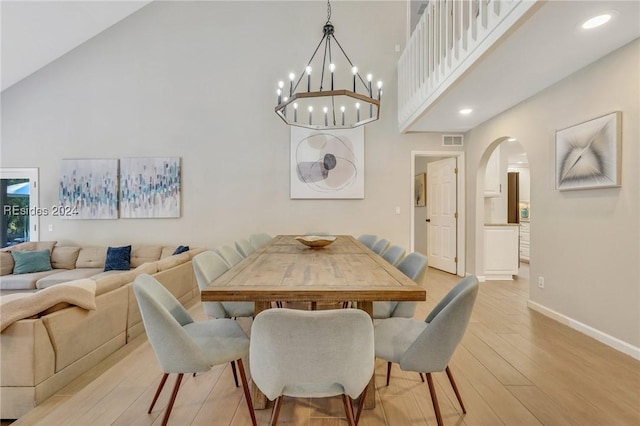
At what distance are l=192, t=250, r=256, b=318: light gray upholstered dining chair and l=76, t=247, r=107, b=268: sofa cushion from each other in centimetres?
331

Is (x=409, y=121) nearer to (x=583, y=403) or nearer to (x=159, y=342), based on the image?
(x=583, y=403)

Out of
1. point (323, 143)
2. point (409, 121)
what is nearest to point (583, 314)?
point (409, 121)

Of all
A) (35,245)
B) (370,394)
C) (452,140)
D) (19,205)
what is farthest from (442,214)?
(19,205)

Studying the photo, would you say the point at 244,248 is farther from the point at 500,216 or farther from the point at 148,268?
the point at 500,216

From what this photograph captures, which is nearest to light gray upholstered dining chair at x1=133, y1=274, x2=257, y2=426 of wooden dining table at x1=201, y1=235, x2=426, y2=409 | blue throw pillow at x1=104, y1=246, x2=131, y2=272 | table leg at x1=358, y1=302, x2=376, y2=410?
wooden dining table at x1=201, y1=235, x2=426, y2=409

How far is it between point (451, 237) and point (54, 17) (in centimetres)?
705

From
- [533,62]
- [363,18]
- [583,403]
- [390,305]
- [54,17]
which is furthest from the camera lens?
[363,18]

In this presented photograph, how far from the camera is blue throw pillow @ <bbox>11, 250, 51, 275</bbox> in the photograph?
395 centimetres

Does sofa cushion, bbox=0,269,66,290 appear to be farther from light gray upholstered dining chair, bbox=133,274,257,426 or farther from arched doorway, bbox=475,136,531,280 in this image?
arched doorway, bbox=475,136,531,280

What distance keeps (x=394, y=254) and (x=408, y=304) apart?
0.56 metres

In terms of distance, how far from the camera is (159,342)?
1292 millimetres

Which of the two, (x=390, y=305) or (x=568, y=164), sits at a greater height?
(x=568, y=164)

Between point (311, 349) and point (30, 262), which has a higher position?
point (311, 349)

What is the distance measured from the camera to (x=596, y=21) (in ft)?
6.62
